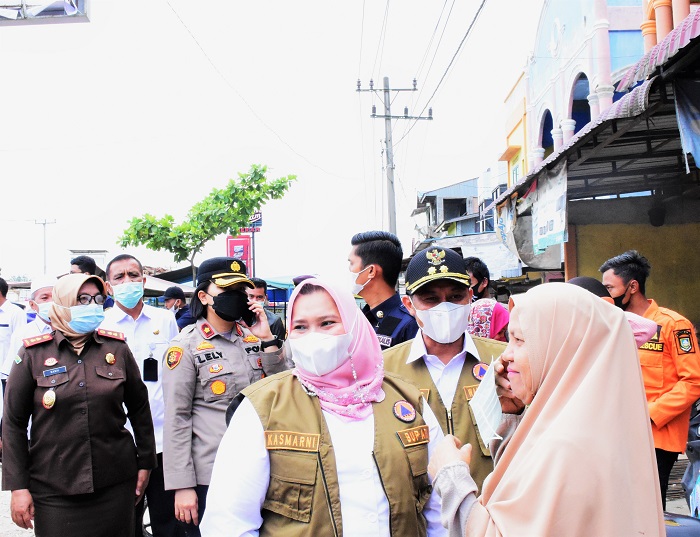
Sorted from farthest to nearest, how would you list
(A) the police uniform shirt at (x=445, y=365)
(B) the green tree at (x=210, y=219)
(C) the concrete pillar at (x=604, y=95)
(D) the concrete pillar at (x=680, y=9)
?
(B) the green tree at (x=210, y=219)
(C) the concrete pillar at (x=604, y=95)
(D) the concrete pillar at (x=680, y=9)
(A) the police uniform shirt at (x=445, y=365)

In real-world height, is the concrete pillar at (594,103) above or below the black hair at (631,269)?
above

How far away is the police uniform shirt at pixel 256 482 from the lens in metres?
1.80

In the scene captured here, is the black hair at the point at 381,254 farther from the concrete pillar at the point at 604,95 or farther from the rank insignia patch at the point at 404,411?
the concrete pillar at the point at 604,95

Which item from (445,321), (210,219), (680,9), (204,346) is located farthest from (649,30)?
(210,219)

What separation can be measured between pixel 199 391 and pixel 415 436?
1.61m

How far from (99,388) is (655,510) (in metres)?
2.73

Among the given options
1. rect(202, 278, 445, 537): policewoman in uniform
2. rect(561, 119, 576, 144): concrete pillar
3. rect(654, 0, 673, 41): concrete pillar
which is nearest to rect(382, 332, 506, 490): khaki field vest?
rect(202, 278, 445, 537): policewoman in uniform

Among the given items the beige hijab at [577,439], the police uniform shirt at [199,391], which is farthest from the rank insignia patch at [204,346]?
the beige hijab at [577,439]

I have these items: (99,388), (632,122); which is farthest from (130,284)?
(632,122)

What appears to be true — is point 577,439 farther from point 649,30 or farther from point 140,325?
point 649,30

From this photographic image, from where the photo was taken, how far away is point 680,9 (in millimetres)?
7645

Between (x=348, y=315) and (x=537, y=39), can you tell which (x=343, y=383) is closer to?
(x=348, y=315)

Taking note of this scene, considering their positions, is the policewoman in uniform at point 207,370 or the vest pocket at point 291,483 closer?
the vest pocket at point 291,483

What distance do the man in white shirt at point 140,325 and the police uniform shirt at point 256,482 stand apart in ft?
7.69
